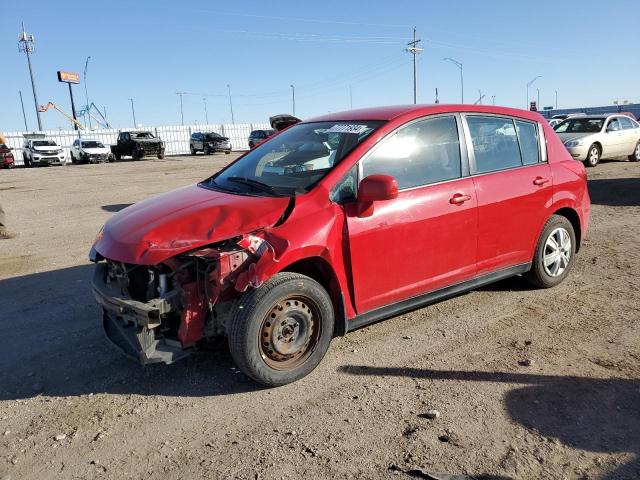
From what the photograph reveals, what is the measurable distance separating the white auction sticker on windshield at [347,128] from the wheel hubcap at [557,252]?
7.38 ft

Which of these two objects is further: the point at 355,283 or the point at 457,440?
the point at 355,283

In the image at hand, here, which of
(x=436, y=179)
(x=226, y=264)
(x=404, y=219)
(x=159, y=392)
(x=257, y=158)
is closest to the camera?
(x=226, y=264)

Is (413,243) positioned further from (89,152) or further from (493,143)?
(89,152)

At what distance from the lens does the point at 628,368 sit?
3.49 meters

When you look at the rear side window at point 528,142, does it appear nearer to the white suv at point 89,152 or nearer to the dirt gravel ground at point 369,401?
the dirt gravel ground at point 369,401

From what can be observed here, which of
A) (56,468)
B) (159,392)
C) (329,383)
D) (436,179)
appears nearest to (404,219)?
(436,179)

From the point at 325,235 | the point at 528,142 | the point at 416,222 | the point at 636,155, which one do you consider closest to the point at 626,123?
the point at 636,155

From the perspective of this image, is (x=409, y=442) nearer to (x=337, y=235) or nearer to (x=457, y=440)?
(x=457, y=440)

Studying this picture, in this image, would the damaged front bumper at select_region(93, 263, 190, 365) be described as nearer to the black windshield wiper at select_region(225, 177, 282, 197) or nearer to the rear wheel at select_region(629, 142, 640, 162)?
the black windshield wiper at select_region(225, 177, 282, 197)

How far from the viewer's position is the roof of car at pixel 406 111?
4.05 m

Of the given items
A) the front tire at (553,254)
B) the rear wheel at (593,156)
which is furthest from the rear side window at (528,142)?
the rear wheel at (593,156)

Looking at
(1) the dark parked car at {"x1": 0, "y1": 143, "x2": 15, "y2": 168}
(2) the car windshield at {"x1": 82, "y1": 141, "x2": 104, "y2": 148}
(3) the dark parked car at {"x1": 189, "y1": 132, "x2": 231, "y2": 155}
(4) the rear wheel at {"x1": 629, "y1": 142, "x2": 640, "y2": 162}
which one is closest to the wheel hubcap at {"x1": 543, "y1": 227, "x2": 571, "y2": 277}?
(4) the rear wheel at {"x1": 629, "y1": 142, "x2": 640, "y2": 162}

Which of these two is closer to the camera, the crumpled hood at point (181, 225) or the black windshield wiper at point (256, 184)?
the crumpled hood at point (181, 225)

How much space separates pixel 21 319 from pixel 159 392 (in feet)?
6.95
